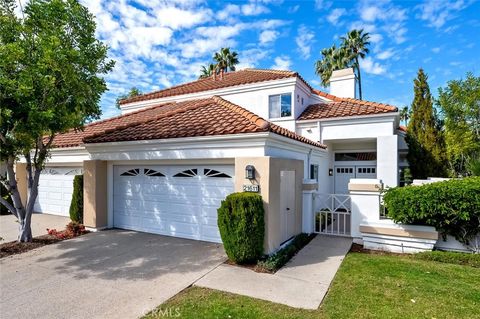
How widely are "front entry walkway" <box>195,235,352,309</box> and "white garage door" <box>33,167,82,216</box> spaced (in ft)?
30.4

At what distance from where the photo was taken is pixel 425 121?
15.4 metres

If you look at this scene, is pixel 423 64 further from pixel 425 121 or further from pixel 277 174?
pixel 277 174

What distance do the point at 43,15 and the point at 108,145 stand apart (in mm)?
4355

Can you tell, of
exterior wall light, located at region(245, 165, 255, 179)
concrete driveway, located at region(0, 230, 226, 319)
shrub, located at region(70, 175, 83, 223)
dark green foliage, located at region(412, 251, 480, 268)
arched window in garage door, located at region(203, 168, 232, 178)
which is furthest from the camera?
shrub, located at region(70, 175, 83, 223)

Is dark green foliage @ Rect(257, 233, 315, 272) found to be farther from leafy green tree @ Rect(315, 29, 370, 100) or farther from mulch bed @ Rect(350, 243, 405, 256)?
leafy green tree @ Rect(315, 29, 370, 100)

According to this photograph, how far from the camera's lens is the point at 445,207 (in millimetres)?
7223

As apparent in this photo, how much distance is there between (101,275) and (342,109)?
12.7 metres

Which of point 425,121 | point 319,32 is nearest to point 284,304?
point 319,32

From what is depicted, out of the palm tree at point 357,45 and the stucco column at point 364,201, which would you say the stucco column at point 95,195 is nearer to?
A: the stucco column at point 364,201

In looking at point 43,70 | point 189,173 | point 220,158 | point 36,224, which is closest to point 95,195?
point 36,224

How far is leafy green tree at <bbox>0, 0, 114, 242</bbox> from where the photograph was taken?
6.76 metres

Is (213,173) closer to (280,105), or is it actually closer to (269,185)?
(269,185)

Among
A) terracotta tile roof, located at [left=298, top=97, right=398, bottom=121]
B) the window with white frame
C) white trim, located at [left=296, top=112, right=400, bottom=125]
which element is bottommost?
the window with white frame

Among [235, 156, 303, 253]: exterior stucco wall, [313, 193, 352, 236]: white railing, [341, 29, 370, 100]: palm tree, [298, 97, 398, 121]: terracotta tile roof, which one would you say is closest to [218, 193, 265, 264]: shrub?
[235, 156, 303, 253]: exterior stucco wall
